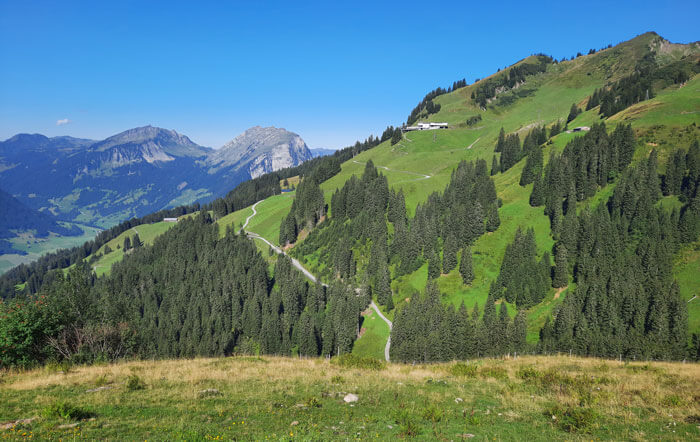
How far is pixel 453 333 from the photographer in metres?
106

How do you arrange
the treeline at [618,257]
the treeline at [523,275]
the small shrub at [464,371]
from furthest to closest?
the treeline at [523,275]
the treeline at [618,257]
the small shrub at [464,371]

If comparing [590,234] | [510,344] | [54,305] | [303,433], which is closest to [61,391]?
[303,433]

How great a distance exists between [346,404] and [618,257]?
124170mm

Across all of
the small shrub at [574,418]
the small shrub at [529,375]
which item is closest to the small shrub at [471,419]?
the small shrub at [574,418]

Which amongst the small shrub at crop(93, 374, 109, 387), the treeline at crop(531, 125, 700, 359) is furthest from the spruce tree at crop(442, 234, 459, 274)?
the small shrub at crop(93, 374, 109, 387)

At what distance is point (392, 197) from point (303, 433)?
176435 mm

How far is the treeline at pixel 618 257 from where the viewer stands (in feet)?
290

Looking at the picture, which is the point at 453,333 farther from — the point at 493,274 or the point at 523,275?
the point at 493,274

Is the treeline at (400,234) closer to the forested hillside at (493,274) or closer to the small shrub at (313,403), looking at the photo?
the forested hillside at (493,274)

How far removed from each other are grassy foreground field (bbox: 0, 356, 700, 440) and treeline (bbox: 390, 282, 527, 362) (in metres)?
74.2

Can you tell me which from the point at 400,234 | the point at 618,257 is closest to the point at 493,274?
the point at 618,257

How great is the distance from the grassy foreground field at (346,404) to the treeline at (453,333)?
74.2m

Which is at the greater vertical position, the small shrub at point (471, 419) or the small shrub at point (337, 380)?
the small shrub at point (471, 419)

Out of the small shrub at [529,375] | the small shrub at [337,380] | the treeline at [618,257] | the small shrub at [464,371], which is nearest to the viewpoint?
the small shrub at [337,380]
